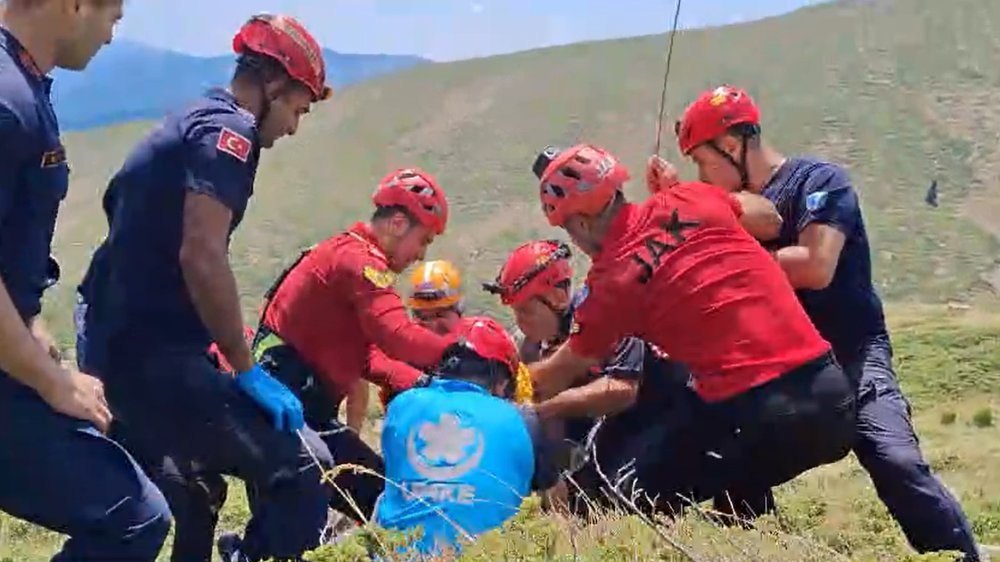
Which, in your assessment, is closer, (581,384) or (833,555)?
(833,555)

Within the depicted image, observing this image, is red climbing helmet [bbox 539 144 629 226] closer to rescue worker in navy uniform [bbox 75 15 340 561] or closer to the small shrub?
rescue worker in navy uniform [bbox 75 15 340 561]

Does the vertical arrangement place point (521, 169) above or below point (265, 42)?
below

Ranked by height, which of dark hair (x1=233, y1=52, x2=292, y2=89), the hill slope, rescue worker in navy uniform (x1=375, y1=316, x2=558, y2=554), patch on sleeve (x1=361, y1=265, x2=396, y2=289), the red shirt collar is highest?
dark hair (x1=233, y1=52, x2=292, y2=89)

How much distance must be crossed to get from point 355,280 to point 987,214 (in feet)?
220

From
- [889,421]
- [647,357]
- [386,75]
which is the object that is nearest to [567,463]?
[647,357]

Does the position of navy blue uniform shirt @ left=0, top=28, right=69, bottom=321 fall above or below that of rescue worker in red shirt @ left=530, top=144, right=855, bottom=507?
above

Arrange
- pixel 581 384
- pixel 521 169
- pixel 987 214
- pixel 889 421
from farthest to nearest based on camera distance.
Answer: pixel 521 169 < pixel 987 214 < pixel 581 384 < pixel 889 421

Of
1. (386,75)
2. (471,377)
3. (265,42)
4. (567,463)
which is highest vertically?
(265,42)

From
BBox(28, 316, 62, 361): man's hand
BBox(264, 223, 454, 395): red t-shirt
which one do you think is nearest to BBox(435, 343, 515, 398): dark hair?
BBox(264, 223, 454, 395): red t-shirt

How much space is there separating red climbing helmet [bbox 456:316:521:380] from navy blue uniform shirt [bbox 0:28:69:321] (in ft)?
7.11

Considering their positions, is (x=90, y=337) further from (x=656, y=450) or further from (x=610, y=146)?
(x=610, y=146)

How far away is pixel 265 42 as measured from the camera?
5.88 m

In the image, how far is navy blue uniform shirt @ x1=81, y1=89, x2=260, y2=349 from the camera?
5.46m

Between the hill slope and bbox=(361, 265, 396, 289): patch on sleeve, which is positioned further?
the hill slope
